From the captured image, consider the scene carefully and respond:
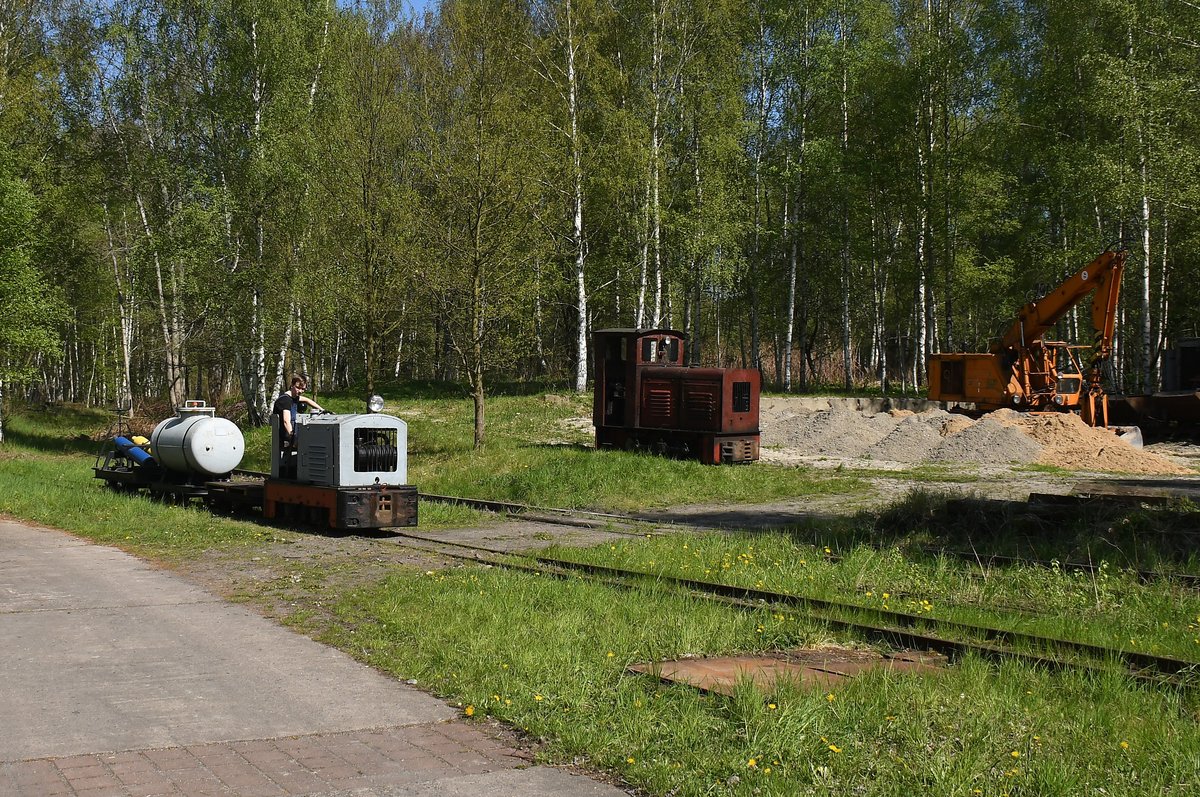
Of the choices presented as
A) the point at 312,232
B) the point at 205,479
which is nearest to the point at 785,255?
the point at 312,232

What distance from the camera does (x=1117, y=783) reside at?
4.91 meters

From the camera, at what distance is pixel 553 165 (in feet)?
114

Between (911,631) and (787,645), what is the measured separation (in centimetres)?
104

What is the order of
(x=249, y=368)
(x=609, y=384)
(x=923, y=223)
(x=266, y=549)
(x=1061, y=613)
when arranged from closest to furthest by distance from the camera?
(x=1061, y=613), (x=266, y=549), (x=609, y=384), (x=249, y=368), (x=923, y=223)

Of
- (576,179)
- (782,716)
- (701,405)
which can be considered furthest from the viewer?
(576,179)

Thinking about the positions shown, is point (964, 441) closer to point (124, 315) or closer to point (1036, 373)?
point (1036, 373)

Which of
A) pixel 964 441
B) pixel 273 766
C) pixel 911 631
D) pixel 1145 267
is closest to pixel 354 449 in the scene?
pixel 911 631

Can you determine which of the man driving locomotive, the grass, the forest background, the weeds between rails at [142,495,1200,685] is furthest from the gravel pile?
the weeds between rails at [142,495,1200,685]

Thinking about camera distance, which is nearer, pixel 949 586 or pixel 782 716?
pixel 782 716

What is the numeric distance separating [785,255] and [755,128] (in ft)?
29.3

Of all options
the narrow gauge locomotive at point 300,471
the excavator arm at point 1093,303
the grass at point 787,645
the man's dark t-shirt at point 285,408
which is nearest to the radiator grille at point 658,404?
the grass at point 787,645

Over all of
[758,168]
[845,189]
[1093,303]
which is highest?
[758,168]

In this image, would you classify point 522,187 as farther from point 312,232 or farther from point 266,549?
point 266,549

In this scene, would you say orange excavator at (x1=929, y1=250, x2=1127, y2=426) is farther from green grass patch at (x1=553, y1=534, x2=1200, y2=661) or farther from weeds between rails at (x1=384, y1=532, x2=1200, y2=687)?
weeds between rails at (x1=384, y1=532, x2=1200, y2=687)
